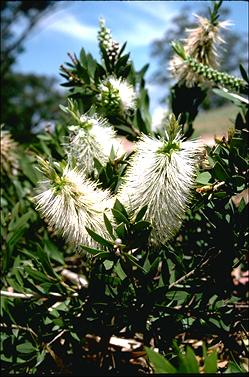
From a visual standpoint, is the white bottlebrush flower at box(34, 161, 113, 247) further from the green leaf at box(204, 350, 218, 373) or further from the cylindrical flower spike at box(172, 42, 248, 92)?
the cylindrical flower spike at box(172, 42, 248, 92)

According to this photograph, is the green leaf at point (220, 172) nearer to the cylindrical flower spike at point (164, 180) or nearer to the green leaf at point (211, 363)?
the cylindrical flower spike at point (164, 180)

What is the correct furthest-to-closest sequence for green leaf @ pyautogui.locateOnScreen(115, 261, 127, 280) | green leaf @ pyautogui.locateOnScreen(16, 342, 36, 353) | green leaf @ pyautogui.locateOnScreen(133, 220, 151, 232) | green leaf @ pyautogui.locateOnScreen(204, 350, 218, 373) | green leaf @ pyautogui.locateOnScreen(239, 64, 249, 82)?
green leaf @ pyautogui.locateOnScreen(239, 64, 249, 82) → green leaf @ pyautogui.locateOnScreen(16, 342, 36, 353) → green leaf @ pyautogui.locateOnScreen(115, 261, 127, 280) → green leaf @ pyautogui.locateOnScreen(133, 220, 151, 232) → green leaf @ pyautogui.locateOnScreen(204, 350, 218, 373)

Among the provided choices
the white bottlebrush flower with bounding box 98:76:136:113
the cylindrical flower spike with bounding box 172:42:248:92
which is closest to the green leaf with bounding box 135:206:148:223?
the white bottlebrush flower with bounding box 98:76:136:113

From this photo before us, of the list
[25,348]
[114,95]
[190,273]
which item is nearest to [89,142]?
[114,95]

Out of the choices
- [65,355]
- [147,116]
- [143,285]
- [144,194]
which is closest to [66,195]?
[144,194]

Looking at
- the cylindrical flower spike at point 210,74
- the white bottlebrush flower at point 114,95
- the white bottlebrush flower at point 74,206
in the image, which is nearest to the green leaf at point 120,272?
the white bottlebrush flower at point 74,206

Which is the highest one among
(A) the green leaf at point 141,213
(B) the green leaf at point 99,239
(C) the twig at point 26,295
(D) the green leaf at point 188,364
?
(A) the green leaf at point 141,213
